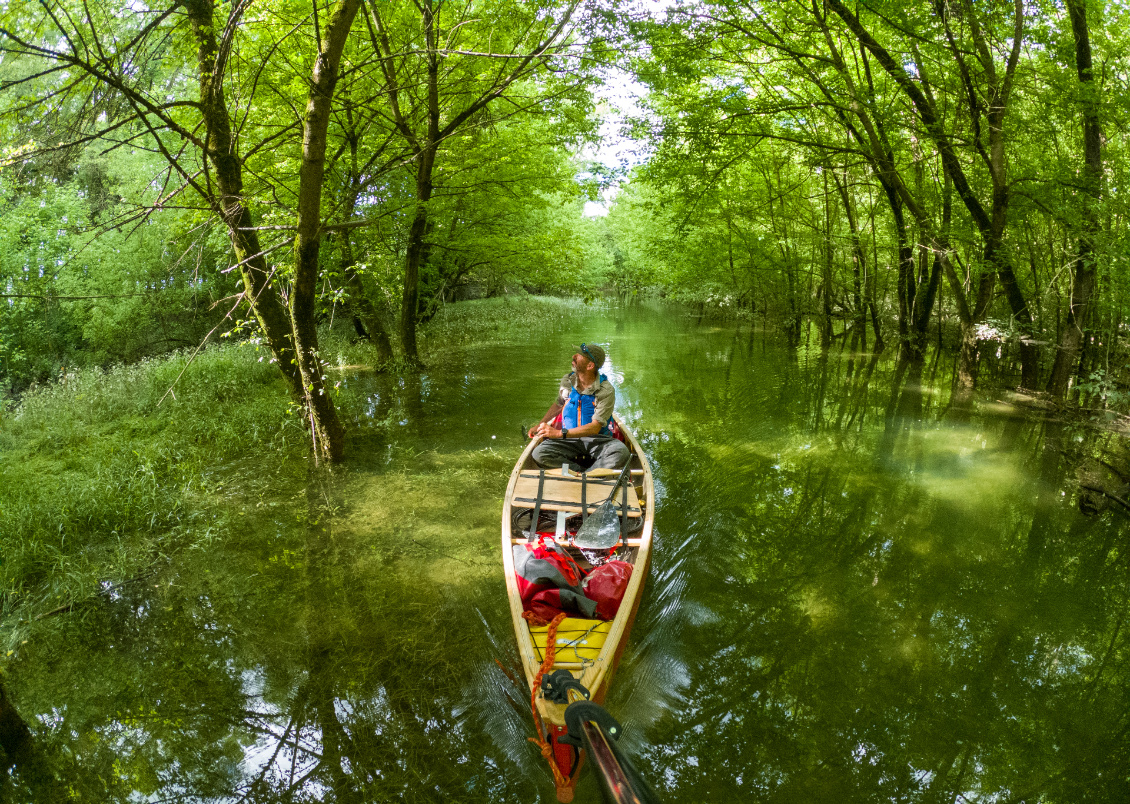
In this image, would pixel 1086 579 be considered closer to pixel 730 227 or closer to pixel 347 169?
pixel 347 169

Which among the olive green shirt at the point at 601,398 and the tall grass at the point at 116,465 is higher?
the olive green shirt at the point at 601,398

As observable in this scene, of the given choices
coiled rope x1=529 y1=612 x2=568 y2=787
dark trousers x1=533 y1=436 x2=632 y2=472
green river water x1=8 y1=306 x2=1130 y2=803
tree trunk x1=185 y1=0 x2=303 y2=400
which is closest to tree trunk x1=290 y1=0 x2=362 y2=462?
tree trunk x1=185 y1=0 x2=303 y2=400

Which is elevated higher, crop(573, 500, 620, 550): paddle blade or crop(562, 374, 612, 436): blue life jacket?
crop(562, 374, 612, 436): blue life jacket

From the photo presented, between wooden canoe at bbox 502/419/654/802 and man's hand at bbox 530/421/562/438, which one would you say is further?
man's hand at bbox 530/421/562/438

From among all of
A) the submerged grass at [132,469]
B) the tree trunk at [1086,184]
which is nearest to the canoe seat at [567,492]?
the submerged grass at [132,469]

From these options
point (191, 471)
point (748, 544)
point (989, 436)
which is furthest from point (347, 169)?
point (989, 436)

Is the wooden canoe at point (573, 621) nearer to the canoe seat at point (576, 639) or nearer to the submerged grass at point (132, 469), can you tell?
the canoe seat at point (576, 639)

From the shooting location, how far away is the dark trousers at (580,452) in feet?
18.0

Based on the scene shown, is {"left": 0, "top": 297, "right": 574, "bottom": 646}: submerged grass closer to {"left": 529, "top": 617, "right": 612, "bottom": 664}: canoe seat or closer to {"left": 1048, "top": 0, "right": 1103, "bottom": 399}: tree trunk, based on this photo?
{"left": 529, "top": 617, "right": 612, "bottom": 664}: canoe seat


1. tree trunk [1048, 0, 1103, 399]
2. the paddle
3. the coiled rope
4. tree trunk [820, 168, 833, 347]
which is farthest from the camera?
tree trunk [820, 168, 833, 347]

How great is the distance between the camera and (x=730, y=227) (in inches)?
728

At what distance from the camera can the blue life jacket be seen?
19.5ft

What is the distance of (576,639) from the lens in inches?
Result: 122

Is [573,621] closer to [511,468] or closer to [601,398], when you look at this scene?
[601,398]
